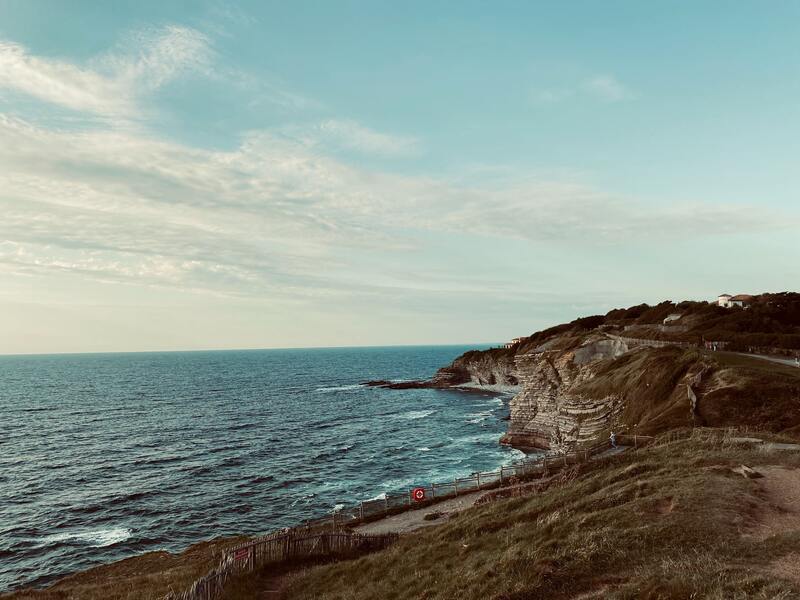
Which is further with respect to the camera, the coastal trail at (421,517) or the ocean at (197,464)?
the ocean at (197,464)

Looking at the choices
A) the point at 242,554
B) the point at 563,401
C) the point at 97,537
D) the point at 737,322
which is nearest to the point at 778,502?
the point at 242,554

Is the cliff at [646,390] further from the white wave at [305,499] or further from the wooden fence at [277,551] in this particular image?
the white wave at [305,499]

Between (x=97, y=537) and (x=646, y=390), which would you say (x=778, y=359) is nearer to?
(x=646, y=390)

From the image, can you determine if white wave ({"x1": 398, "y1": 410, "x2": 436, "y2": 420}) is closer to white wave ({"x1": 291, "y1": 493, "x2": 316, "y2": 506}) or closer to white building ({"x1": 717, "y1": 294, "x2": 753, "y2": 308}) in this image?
white wave ({"x1": 291, "y1": 493, "x2": 316, "y2": 506})

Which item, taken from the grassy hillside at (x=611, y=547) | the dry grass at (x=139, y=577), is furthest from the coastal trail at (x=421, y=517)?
the dry grass at (x=139, y=577)

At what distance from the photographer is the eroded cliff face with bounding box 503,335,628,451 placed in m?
53.6

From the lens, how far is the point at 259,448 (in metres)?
69.2

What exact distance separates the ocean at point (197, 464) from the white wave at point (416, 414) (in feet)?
1.37

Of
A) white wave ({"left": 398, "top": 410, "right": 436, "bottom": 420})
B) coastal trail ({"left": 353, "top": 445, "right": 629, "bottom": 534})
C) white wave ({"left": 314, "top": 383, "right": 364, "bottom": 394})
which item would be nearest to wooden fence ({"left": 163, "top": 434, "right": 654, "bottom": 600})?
coastal trail ({"left": 353, "top": 445, "right": 629, "bottom": 534})

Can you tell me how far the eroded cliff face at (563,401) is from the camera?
176 feet

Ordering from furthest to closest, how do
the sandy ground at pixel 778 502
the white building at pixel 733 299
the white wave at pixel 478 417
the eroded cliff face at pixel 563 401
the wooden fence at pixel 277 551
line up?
→ the white building at pixel 733 299
the white wave at pixel 478 417
the eroded cliff face at pixel 563 401
the wooden fence at pixel 277 551
the sandy ground at pixel 778 502

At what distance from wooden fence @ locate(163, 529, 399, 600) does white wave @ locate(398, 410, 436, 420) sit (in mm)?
67437

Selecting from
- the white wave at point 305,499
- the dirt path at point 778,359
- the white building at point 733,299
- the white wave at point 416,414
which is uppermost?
the white building at point 733,299

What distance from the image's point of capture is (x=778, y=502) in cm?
1830
